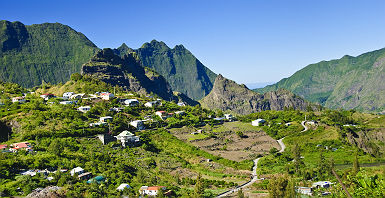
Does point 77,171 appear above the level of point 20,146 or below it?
below

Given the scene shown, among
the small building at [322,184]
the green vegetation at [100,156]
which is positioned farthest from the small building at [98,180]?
the small building at [322,184]

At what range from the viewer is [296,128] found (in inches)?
3580

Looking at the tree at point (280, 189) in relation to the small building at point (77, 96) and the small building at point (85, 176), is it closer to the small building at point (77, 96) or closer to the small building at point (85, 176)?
the small building at point (85, 176)

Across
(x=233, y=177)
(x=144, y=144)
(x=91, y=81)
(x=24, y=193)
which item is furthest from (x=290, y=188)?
(x=91, y=81)

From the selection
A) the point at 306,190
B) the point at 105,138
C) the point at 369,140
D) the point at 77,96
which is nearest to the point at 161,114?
the point at 105,138

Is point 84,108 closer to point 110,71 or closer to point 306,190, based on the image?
point 306,190

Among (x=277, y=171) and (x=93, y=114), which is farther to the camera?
(x=93, y=114)

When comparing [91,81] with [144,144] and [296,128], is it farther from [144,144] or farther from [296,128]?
[296,128]

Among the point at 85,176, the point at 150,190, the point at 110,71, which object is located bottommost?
the point at 150,190

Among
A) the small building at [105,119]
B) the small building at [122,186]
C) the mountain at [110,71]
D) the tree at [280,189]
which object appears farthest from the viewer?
the mountain at [110,71]

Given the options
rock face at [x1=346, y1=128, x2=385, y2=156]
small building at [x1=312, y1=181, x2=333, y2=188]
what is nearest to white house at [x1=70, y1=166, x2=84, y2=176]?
small building at [x1=312, y1=181, x2=333, y2=188]

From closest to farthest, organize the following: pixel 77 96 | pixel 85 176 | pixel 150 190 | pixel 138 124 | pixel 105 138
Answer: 1. pixel 150 190
2. pixel 85 176
3. pixel 105 138
4. pixel 138 124
5. pixel 77 96

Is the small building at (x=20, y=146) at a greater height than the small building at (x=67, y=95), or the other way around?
the small building at (x=67, y=95)

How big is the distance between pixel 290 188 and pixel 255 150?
3774 cm
